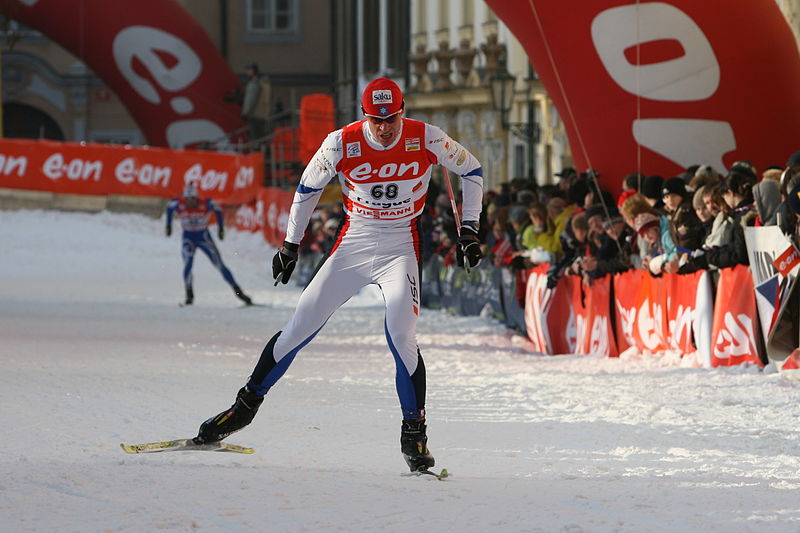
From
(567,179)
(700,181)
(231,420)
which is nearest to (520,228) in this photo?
(567,179)

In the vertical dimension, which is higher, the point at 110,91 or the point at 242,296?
the point at 110,91

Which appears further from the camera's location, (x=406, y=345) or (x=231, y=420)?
(x=231, y=420)

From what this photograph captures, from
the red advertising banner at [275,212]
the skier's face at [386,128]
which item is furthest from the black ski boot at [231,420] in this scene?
the red advertising banner at [275,212]

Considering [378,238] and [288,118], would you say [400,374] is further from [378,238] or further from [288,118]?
[288,118]

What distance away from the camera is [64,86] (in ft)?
164

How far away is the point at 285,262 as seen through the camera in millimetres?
7969

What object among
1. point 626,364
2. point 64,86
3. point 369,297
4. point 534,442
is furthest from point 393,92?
point 64,86

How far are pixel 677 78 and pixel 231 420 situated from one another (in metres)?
10.1

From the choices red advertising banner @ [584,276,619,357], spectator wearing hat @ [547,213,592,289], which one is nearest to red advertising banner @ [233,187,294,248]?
spectator wearing hat @ [547,213,592,289]

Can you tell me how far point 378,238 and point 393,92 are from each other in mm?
734

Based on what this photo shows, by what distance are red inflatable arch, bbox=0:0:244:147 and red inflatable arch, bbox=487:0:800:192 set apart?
2329cm

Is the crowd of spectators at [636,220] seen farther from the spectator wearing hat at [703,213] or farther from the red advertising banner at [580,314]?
the red advertising banner at [580,314]

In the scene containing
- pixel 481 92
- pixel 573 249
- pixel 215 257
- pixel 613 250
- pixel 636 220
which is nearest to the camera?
pixel 636 220

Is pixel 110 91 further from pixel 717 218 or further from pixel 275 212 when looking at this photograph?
pixel 717 218
